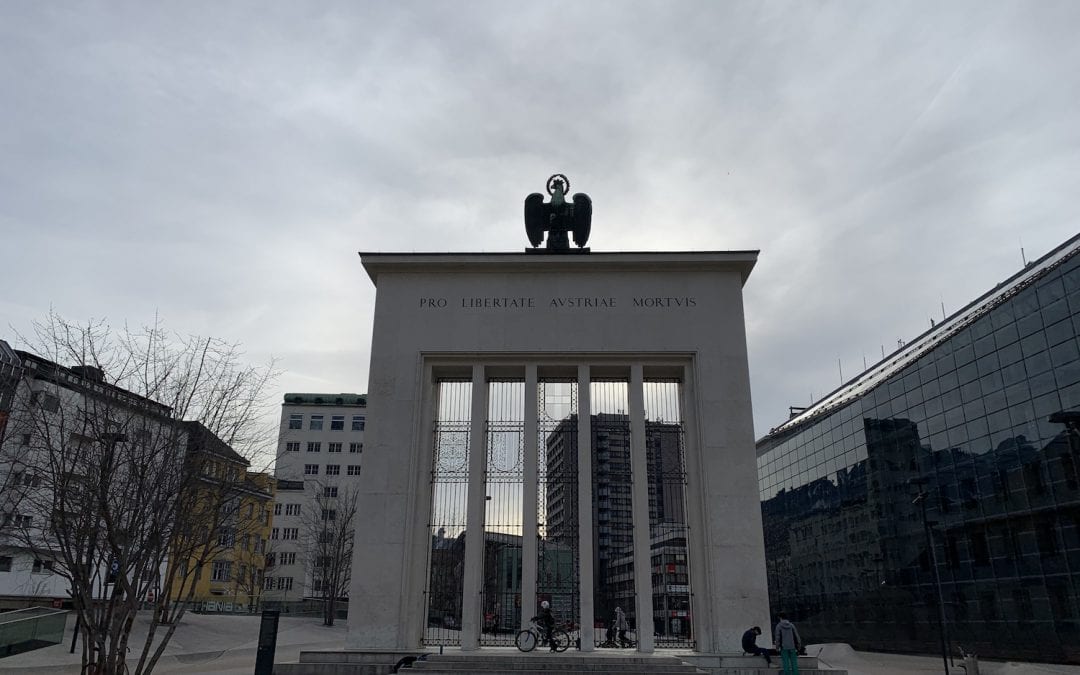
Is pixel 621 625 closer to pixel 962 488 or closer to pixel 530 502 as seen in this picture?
pixel 530 502

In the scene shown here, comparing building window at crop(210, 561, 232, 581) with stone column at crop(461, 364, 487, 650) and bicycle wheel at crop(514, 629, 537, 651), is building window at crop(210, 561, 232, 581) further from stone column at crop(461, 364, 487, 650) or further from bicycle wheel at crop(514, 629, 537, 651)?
bicycle wheel at crop(514, 629, 537, 651)

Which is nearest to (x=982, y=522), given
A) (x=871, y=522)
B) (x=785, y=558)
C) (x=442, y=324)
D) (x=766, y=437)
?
(x=871, y=522)

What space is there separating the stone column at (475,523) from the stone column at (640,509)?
12.2 ft

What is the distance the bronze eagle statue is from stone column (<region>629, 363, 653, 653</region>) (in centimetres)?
431

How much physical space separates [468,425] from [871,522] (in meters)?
34.9

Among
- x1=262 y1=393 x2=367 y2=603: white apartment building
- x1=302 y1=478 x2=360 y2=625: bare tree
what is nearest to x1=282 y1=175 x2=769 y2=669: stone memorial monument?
x1=302 y1=478 x2=360 y2=625: bare tree

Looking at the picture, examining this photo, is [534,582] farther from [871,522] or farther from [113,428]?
[871,522]

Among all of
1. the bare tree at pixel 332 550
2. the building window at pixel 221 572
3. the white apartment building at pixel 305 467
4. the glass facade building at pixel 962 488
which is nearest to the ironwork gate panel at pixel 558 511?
the glass facade building at pixel 962 488

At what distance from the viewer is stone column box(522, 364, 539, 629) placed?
674 inches

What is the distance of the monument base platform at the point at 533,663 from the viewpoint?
14.8 meters

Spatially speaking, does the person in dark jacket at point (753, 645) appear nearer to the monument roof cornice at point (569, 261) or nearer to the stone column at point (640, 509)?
the stone column at point (640, 509)

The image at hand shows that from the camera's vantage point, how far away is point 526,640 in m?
16.6

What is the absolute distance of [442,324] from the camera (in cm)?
1922

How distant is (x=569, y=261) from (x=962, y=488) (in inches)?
1109
